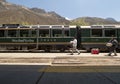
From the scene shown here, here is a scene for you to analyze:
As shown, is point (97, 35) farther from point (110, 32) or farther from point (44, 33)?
point (44, 33)

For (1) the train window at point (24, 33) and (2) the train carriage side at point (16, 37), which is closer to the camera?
(2) the train carriage side at point (16, 37)

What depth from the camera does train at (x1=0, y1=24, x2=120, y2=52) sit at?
4059 cm

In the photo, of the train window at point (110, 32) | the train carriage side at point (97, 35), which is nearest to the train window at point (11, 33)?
the train carriage side at point (97, 35)

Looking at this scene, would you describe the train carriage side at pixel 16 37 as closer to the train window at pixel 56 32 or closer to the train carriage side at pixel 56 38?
the train carriage side at pixel 56 38

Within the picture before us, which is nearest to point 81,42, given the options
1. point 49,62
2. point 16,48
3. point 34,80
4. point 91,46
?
point 91,46

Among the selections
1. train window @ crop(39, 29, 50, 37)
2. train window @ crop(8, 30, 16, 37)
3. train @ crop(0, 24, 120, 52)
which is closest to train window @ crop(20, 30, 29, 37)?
train @ crop(0, 24, 120, 52)

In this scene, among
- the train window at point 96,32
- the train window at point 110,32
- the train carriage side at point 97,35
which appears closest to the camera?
the train carriage side at point 97,35

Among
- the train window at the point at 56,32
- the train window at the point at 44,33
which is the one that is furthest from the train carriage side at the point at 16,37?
the train window at the point at 56,32

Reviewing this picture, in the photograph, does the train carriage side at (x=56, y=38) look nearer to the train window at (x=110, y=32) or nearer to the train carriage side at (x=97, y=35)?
the train carriage side at (x=97, y=35)

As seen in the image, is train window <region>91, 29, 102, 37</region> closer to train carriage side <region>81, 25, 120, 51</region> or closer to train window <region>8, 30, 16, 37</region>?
train carriage side <region>81, 25, 120, 51</region>

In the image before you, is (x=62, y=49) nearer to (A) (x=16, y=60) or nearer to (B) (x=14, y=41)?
(B) (x=14, y=41)

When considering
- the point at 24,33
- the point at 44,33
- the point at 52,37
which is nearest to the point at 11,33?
the point at 24,33

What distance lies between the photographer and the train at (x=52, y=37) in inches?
1598

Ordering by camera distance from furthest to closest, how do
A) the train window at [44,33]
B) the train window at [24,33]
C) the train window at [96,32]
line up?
the train window at [24,33]
the train window at [44,33]
the train window at [96,32]
